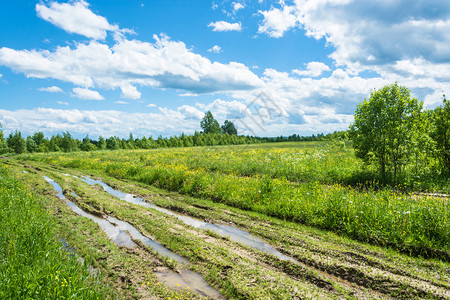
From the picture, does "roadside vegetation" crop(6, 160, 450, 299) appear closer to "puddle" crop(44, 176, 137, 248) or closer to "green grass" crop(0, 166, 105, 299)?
"puddle" crop(44, 176, 137, 248)

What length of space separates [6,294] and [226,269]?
3.91m

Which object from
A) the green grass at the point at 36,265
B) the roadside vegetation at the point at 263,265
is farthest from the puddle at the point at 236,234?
the green grass at the point at 36,265

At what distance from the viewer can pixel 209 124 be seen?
114812 millimetres

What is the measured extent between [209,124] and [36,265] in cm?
11156

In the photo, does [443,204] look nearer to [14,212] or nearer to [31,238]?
[31,238]

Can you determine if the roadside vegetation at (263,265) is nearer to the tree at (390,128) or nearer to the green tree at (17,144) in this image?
the tree at (390,128)

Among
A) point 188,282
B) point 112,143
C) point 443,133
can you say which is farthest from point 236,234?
point 112,143

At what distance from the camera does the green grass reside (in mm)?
3705

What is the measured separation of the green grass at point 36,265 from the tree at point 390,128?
49.9ft

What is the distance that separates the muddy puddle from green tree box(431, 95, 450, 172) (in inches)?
652

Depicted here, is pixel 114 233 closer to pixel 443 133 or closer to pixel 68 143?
pixel 443 133

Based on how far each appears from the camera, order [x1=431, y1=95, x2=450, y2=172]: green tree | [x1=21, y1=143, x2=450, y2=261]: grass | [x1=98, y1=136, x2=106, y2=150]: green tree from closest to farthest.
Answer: [x1=21, y1=143, x2=450, y2=261]: grass, [x1=431, y1=95, x2=450, y2=172]: green tree, [x1=98, y1=136, x2=106, y2=150]: green tree

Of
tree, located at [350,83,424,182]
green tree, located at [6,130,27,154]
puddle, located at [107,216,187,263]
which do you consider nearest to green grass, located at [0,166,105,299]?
puddle, located at [107,216,187,263]

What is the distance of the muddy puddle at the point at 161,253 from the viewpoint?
4789 mm
